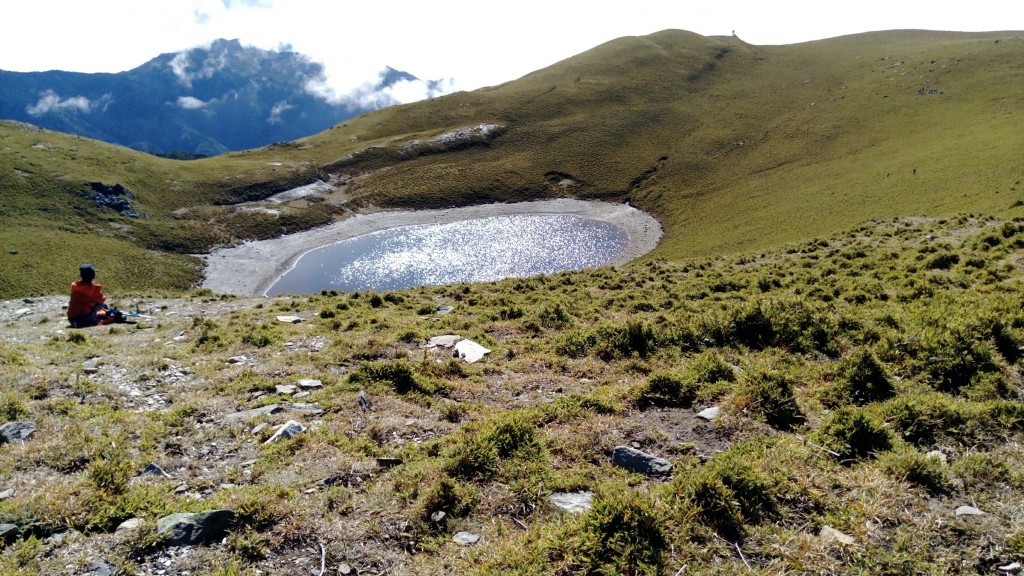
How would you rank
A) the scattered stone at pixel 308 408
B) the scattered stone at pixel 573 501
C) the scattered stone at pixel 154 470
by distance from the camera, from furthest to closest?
the scattered stone at pixel 308 408, the scattered stone at pixel 154 470, the scattered stone at pixel 573 501

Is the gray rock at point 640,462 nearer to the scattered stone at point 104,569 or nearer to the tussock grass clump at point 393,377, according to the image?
the tussock grass clump at point 393,377

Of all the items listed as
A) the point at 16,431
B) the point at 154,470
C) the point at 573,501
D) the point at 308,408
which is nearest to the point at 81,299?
the point at 16,431

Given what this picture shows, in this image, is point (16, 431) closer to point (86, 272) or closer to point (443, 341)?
point (443, 341)

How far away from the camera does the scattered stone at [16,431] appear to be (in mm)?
8703

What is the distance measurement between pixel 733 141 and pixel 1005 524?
126309 mm

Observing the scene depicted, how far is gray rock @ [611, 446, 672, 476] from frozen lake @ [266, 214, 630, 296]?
191 feet

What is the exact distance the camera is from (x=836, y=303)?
16.8 meters

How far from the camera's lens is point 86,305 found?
70.5 ft

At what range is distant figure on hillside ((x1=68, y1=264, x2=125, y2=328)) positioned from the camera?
69.7 feet

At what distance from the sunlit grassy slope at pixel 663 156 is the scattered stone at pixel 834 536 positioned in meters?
45.5

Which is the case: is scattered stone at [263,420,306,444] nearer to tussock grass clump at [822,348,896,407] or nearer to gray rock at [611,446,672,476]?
gray rock at [611,446,672,476]

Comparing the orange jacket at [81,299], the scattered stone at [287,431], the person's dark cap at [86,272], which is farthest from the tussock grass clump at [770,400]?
the person's dark cap at [86,272]

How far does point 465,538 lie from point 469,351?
8316mm

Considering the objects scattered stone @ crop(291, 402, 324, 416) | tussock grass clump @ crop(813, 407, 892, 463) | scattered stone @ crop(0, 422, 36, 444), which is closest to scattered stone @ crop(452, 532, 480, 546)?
scattered stone @ crop(291, 402, 324, 416)
